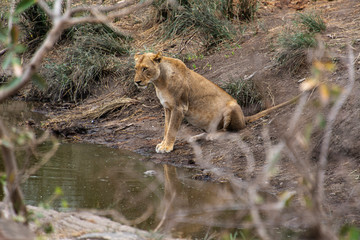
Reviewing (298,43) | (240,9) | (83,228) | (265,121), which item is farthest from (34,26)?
(83,228)

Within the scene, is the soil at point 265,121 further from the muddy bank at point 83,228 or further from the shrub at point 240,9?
the muddy bank at point 83,228

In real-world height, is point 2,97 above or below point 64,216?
above

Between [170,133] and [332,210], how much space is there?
3.03 metres

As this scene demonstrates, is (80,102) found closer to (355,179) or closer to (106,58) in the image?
(106,58)

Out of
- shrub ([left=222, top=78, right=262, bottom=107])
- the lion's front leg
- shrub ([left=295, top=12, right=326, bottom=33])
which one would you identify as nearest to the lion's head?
the lion's front leg

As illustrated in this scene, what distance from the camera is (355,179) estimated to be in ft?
18.3

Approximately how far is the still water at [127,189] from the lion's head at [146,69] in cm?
113

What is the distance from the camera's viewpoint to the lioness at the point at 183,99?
24.2 feet

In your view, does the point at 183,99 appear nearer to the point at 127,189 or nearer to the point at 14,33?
the point at 127,189

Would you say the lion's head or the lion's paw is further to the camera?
the lion's paw

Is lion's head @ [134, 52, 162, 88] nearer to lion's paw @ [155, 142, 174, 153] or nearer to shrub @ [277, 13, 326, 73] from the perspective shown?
lion's paw @ [155, 142, 174, 153]

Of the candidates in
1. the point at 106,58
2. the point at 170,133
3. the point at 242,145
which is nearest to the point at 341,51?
the point at 242,145

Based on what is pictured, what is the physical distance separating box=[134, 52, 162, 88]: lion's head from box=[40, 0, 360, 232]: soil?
112 cm

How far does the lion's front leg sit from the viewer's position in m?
7.51
